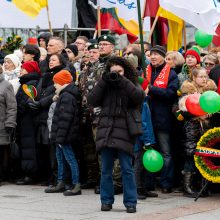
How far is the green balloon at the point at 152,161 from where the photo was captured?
10391 mm

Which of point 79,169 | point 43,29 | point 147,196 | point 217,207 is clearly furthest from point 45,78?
point 43,29

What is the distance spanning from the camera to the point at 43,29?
1670cm

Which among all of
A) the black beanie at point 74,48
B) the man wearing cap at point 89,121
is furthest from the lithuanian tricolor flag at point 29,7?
the man wearing cap at point 89,121

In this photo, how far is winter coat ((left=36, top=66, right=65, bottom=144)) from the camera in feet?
38.7

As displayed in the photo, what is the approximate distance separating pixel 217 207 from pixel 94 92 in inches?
85.0

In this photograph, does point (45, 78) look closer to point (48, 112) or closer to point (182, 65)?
Result: point (48, 112)

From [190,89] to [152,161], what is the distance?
120 cm

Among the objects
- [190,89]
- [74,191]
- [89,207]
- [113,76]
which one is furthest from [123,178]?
[190,89]

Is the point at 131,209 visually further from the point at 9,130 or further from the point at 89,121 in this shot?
the point at 9,130

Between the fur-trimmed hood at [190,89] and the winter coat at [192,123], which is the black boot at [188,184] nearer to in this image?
the winter coat at [192,123]

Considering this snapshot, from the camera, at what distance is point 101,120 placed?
377 inches

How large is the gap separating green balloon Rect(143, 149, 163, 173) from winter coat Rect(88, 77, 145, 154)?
35.9 inches

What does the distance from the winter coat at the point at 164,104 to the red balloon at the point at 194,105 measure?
622 mm

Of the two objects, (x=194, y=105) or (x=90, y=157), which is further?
(x=90, y=157)
